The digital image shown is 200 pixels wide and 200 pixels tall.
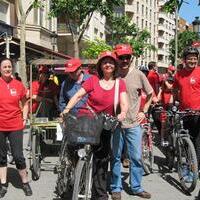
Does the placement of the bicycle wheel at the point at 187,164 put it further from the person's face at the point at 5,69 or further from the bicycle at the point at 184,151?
the person's face at the point at 5,69

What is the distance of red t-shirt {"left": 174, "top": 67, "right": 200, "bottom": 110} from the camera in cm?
763

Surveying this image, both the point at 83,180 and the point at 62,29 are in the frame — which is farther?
the point at 62,29

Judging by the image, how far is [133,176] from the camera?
7.21 m

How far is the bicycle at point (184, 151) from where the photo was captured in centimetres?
712

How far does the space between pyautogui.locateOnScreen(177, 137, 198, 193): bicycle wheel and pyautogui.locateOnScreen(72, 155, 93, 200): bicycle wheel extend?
1.72m

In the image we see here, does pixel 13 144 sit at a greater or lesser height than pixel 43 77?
lesser

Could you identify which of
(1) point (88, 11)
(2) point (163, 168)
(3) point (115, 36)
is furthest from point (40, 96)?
(3) point (115, 36)

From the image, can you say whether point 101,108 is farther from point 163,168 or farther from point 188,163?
point 163,168

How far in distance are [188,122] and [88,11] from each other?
18.4 metres

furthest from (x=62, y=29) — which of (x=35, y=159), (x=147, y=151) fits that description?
(x=35, y=159)

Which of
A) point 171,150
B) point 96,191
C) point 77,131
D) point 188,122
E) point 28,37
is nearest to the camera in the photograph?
point 77,131

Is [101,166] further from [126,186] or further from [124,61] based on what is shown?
[126,186]

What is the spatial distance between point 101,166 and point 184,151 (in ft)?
5.69

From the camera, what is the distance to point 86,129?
18.7 feet
